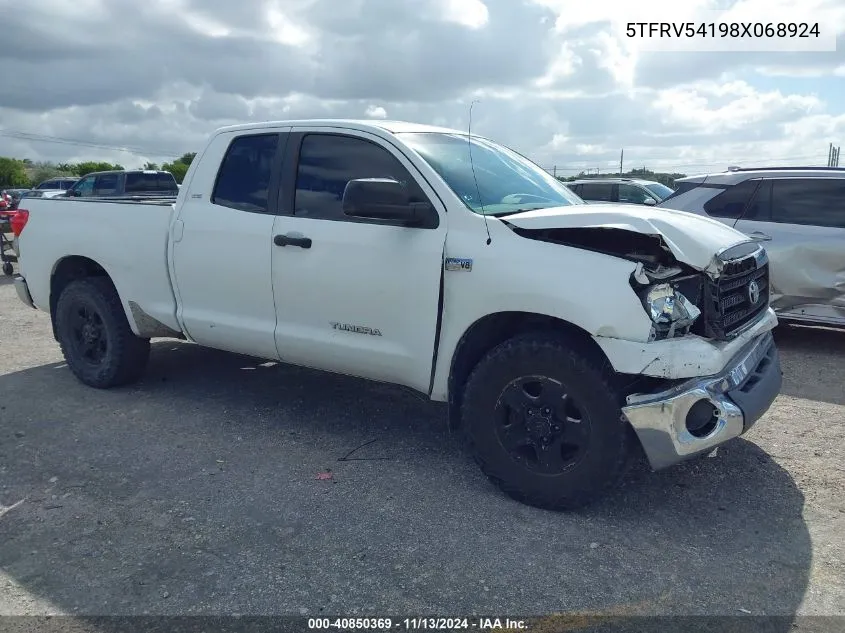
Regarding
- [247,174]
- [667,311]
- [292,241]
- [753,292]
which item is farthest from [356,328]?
[753,292]

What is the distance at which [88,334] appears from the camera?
5.76 metres

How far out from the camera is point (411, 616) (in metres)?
2.85

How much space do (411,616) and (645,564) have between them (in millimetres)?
1088

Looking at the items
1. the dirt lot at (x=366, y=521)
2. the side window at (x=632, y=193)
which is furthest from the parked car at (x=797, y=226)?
the side window at (x=632, y=193)

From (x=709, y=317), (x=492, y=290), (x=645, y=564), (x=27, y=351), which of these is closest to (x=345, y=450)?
(x=492, y=290)

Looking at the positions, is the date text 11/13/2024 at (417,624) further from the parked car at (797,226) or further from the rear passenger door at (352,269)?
the parked car at (797,226)

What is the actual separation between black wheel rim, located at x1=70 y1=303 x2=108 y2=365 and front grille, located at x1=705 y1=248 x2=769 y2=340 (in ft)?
14.5

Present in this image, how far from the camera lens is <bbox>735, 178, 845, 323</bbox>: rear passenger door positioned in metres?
6.74

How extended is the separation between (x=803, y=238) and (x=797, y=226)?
15cm

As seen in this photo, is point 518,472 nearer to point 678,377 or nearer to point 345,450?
point 678,377

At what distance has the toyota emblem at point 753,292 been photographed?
12.7 ft

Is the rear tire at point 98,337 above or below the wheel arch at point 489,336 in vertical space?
below

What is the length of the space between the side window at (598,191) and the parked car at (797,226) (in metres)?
6.86

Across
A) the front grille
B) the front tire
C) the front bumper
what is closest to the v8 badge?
the front tire
